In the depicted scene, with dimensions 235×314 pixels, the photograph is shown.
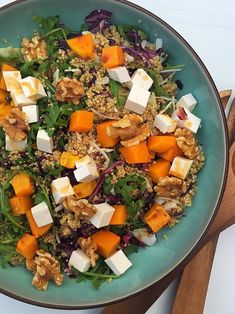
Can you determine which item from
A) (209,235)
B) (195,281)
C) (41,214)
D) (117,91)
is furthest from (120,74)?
(195,281)

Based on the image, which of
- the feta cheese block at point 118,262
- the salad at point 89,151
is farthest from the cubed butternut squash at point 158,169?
the feta cheese block at point 118,262

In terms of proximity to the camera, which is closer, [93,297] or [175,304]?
[93,297]

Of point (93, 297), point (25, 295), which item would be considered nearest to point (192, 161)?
point (93, 297)

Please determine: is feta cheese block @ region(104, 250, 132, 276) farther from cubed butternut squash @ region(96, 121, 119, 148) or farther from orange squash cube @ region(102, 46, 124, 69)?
orange squash cube @ region(102, 46, 124, 69)

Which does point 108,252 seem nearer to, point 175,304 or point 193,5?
point 175,304

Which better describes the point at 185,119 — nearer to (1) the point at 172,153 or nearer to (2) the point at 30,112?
(1) the point at 172,153

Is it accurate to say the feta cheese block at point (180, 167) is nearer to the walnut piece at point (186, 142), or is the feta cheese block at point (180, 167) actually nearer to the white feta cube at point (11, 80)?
the walnut piece at point (186, 142)
